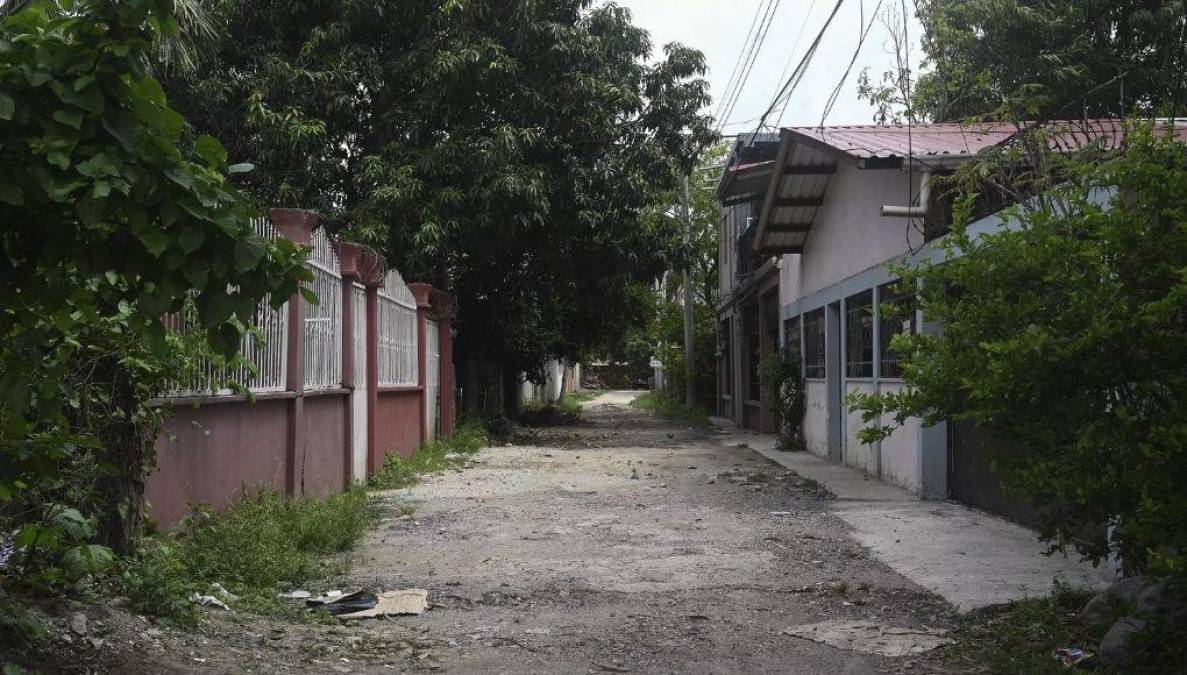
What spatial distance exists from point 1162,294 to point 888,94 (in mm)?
12897

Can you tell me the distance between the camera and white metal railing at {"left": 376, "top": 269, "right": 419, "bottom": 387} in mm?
13375

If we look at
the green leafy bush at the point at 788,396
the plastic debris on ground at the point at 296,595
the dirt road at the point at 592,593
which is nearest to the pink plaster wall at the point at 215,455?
the plastic debris on ground at the point at 296,595

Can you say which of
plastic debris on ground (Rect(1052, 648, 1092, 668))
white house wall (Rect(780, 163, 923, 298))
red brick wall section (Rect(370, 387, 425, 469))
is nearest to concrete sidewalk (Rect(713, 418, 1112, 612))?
plastic debris on ground (Rect(1052, 648, 1092, 668))

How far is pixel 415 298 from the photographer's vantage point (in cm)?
1596

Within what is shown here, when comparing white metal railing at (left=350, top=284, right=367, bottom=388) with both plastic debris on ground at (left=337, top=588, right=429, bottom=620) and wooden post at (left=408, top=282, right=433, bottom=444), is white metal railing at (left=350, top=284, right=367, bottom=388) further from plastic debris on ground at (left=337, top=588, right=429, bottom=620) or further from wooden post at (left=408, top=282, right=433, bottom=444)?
plastic debris on ground at (left=337, top=588, right=429, bottom=620)

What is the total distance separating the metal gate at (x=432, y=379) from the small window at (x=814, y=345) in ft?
20.4

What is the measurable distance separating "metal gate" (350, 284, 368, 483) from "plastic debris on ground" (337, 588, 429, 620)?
525 cm

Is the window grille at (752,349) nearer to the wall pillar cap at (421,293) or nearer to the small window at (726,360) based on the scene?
the small window at (726,360)

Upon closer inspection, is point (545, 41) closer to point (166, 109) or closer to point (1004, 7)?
point (1004, 7)

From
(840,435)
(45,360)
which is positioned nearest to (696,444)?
(840,435)

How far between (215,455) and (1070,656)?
557 centimetres

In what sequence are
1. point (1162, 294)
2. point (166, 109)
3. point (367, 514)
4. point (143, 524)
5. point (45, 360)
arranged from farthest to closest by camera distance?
point (367, 514)
point (143, 524)
point (1162, 294)
point (45, 360)
point (166, 109)

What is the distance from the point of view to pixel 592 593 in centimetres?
649

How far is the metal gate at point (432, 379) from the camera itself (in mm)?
16775
